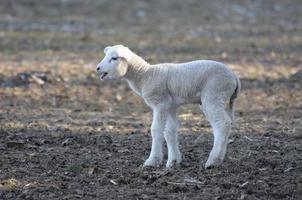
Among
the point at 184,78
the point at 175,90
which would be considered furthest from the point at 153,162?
the point at 184,78

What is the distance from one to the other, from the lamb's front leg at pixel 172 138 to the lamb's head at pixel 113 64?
0.73 metres

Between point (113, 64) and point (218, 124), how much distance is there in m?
1.36

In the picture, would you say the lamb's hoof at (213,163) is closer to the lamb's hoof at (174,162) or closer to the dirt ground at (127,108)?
the dirt ground at (127,108)

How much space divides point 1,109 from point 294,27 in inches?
555

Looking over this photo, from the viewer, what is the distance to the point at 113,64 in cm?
838

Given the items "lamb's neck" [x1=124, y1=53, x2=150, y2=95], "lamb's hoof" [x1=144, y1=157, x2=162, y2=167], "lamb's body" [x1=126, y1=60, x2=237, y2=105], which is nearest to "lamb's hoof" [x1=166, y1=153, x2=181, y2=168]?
"lamb's hoof" [x1=144, y1=157, x2=162, y2=167]

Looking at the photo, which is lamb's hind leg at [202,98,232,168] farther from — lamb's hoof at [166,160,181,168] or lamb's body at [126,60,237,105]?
lamb's hoof at [166,160,181,168]

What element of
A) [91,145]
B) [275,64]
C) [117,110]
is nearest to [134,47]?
[275,64]

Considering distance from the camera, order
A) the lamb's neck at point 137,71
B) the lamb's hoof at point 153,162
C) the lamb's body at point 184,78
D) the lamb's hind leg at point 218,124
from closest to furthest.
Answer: the lamb's hind leg at point 218,124
the lamb's body at point 184,78
the lamb's hoof at point 153,162
the lamb's neck at point 137,71

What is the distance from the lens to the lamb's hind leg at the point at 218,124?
26.1ft

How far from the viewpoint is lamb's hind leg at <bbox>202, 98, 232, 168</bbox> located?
7945 mm

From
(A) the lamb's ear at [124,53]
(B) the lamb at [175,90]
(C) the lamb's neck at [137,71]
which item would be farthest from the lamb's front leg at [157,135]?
(A) the lamb's ear at [124,53]

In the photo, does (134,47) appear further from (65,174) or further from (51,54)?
(65,174)

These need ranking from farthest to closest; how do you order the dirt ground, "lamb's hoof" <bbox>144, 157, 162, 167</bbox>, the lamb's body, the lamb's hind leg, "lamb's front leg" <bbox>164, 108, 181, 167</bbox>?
"lamb's front leg" <bbox>164, 108, 181, 167</bbox> → "lamb's hoof" <bbox>144, 157, 162, 167</bbox> → the lamb's body → the lamb's hind leg → the dirt ground
